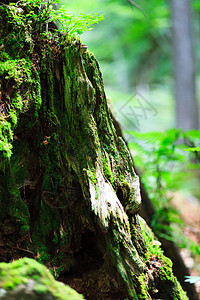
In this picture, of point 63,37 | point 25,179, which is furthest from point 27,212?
point 63,37

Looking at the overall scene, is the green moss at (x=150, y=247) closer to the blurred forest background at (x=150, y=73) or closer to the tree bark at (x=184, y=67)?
the blurred forest background at (x=150, y=73)

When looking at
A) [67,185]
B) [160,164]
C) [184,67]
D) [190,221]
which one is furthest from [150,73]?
[67,185]

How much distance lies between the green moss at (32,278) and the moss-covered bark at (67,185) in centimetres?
68

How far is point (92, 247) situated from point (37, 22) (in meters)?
1.86

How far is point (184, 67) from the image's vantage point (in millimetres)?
9625

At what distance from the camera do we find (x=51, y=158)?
206cm

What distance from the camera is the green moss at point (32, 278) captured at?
1159mm

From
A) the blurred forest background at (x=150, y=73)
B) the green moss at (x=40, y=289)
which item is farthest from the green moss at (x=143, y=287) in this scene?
the blurred forest background at (x=150, y=73)

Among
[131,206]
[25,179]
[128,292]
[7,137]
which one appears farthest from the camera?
[131,206]

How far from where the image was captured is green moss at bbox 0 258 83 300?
1159 mm

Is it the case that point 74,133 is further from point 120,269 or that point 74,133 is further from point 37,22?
point 120,269

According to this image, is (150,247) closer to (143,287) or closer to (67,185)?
(143,287)

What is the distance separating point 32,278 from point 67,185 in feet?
3.02

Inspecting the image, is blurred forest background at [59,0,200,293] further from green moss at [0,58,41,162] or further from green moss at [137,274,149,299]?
green moss at [0,58,41,162]
